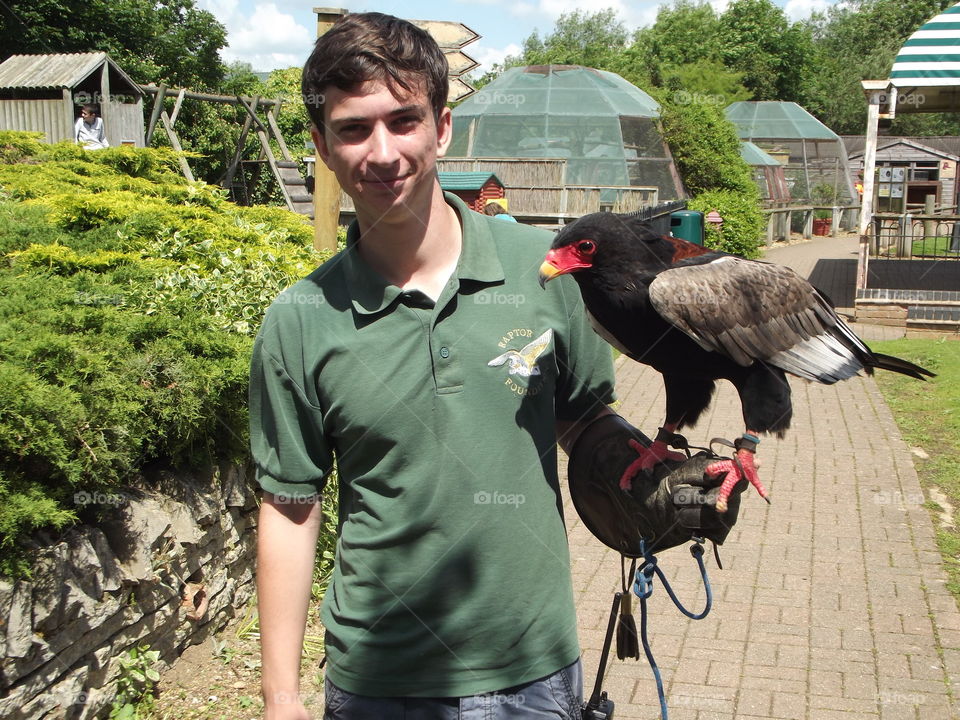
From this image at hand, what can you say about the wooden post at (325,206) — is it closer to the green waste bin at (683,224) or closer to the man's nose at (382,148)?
the man's nose at (382,148)

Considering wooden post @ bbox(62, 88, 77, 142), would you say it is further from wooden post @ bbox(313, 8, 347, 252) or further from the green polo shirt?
the green polo shirt

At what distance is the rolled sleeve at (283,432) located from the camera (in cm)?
211

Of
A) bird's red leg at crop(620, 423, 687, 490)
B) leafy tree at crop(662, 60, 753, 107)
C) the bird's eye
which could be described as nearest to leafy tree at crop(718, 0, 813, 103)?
leafy tree at crop(662, 60, 753, 107)

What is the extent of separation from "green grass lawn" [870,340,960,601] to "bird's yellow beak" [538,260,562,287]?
4392 millimetres

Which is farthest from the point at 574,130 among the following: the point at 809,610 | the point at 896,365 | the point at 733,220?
the point at 896,365

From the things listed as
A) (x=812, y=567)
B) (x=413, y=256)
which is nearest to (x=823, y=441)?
(x=812, y=567)

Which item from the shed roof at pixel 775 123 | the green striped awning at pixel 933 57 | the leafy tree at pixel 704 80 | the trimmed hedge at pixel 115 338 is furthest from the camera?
the leafy tree at pixel 704 80

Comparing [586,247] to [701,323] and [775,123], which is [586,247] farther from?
[775,123]

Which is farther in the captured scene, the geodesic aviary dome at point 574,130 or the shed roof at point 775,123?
the shed roof at point 775,123

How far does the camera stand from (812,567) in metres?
5.86

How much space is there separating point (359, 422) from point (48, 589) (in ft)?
6.67

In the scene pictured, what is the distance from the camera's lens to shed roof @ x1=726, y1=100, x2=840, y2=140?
4003cm

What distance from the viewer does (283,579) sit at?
2180mm

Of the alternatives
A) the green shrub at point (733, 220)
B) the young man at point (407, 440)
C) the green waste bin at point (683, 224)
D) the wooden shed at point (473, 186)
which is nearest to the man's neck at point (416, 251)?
the young man at point (407, 440)
